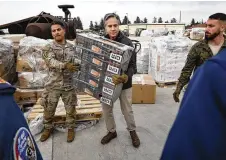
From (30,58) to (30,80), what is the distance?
16.7 inches

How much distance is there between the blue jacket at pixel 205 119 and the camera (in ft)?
2.17

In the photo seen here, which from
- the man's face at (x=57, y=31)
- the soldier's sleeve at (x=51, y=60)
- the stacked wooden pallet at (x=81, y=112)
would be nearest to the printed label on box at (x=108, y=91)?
the soldier's sleeve at (x=51, y=60)

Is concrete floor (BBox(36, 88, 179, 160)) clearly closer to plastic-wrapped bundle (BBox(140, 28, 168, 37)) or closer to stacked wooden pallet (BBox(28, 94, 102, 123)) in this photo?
stacked wooden pallet (BBox(28, 94, 102, 123))

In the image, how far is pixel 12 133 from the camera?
0.83m

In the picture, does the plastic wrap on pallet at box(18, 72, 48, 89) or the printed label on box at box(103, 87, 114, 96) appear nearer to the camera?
the printed label on box at box(103, 87, 114, 96)

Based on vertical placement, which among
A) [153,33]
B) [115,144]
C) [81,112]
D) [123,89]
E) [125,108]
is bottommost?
[115,144]

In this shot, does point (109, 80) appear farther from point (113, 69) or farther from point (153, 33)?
point (153, 33)

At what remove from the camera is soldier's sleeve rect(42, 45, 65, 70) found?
282 centimetres

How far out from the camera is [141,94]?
4641 mm

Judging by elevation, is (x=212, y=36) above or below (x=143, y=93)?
above

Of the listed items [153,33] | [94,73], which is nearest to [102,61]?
[94,73]

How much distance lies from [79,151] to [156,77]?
3.71 meters

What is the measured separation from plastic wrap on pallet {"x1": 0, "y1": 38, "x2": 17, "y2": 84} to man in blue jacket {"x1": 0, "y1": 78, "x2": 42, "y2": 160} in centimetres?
377

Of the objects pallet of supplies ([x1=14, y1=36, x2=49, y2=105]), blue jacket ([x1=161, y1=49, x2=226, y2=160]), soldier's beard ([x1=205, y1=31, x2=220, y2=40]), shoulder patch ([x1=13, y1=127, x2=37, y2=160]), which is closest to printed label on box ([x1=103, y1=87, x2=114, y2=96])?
soldier's beard ([x1=205, y1=31, x2=220, y2=40])
